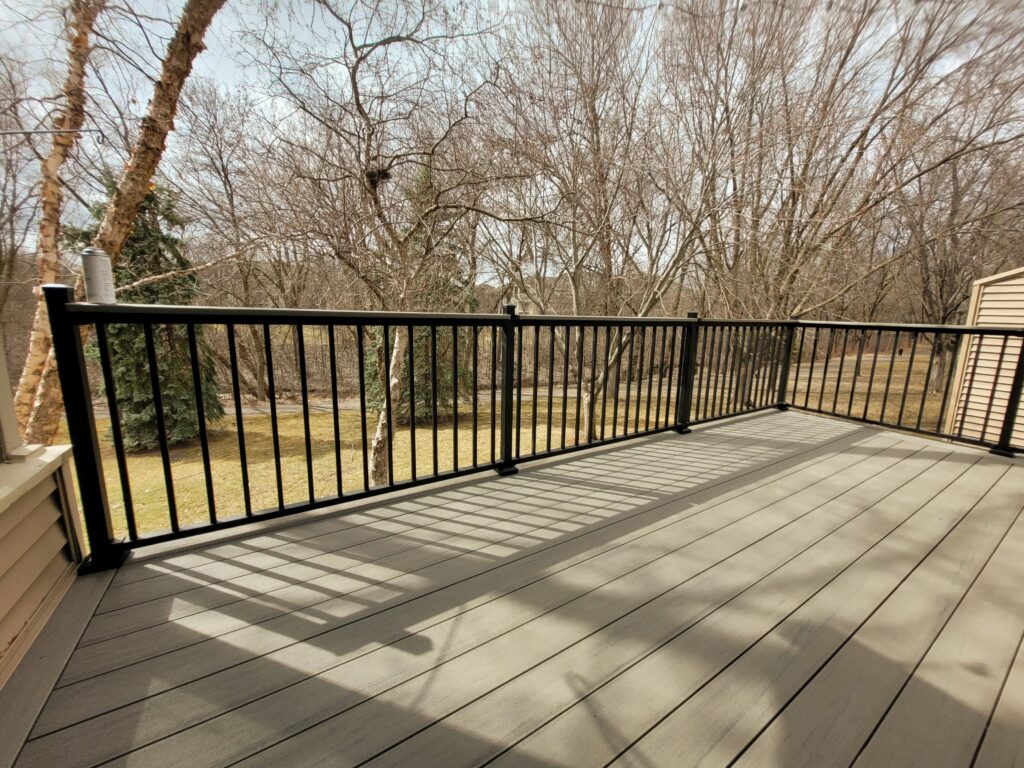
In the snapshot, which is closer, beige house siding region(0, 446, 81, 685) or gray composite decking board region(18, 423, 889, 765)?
gray composite decking board region(18, 423, 889, 765)

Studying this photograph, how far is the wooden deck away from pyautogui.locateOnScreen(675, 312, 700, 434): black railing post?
1.30 m

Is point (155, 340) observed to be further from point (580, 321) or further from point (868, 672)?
point (868, 672)

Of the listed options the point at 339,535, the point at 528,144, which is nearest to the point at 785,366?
the point at 528,144

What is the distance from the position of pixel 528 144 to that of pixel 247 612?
19.2ft

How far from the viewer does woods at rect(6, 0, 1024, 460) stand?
15.1 feet

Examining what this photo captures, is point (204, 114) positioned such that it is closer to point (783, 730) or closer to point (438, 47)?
point (438, 47)

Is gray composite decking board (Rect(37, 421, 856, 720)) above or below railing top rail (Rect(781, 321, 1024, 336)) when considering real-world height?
below

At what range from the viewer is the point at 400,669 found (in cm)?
113

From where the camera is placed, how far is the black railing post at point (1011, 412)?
270 centimetres

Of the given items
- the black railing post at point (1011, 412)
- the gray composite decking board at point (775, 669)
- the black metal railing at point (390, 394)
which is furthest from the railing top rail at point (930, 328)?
the gray composite decking board at point (775, 669)

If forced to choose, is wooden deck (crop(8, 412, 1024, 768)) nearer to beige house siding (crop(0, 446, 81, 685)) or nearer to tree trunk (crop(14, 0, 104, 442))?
beige house siding (crop(0, 446, 81, 685))

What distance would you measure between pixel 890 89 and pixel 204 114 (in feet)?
33.5

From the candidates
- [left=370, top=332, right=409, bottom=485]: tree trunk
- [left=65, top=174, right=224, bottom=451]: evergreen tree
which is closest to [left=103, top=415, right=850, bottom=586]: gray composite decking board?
[left=370, top=332, right=409, bottom=485]: tree trunk

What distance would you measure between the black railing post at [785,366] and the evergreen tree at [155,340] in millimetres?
8164
